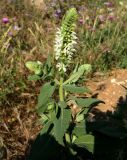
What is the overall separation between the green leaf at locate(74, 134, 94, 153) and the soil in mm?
585

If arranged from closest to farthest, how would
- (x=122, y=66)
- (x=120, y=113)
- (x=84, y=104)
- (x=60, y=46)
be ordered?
(x=60, y=46) < (x=84, y=104) < (x=120, y=113) < (x=122, y=66)

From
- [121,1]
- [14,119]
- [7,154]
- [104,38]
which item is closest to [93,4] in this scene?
[121,1]

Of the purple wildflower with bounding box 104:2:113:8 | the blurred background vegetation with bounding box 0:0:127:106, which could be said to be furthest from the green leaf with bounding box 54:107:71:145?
the purple wildflower with bounding box 104:2:113:8

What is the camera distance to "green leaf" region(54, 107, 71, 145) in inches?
96.3

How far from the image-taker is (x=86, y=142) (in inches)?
109

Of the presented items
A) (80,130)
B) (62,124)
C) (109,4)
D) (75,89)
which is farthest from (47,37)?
(62,124)

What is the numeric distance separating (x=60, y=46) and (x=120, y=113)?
3.26 feet

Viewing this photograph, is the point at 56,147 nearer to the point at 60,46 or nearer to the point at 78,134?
the point at 78,134

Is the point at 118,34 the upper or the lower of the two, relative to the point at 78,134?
upper

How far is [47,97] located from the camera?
2.52 meters

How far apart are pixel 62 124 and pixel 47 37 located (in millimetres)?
2585

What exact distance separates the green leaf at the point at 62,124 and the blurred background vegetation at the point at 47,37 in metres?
1.37

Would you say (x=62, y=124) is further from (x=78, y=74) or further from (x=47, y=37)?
(x=47, y=37)

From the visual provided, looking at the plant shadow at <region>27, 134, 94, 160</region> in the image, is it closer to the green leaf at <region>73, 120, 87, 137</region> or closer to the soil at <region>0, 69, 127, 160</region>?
the green leaf at <region>73, 120, 87, 137</region>
